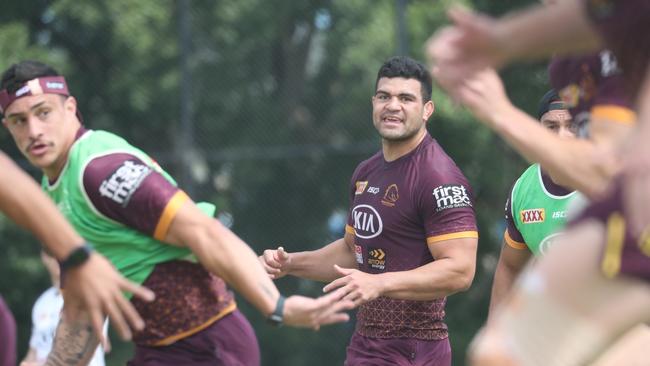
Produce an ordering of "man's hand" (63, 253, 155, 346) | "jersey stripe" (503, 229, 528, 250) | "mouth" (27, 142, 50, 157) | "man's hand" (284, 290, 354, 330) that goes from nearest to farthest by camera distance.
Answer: "man's hand" (63, 253, 155, 346) < "man's hand" (284, 290, 354, 330) < "mouth" (27, 142, 50, 157) < "jersey stripe" (503, 229, 528, 250)

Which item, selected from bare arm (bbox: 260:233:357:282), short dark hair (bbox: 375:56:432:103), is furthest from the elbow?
short dark hair (bbox: 375:56:432:103)

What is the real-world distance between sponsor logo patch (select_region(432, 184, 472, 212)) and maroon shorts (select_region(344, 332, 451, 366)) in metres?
0.74

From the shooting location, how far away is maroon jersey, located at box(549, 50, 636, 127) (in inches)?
159

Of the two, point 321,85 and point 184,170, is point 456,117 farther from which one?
point 184,170

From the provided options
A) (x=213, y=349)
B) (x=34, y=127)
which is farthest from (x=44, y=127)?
(x=213, y=349)

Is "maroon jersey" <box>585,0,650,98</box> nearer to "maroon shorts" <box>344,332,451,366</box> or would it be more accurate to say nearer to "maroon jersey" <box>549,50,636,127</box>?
"maroon jersey" <box>549,50,636,127</box>

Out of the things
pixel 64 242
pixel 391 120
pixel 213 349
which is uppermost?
pixel 391 120

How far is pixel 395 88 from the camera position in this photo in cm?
718

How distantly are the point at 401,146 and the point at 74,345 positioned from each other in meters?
2.40

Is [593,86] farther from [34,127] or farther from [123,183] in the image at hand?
[34,127]

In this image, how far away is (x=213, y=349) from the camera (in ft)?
17.0

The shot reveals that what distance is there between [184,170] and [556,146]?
9.50m

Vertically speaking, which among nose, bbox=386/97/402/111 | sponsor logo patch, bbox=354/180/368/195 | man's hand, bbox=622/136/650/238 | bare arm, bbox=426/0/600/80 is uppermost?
bare arm, bbox=426/0/600/80

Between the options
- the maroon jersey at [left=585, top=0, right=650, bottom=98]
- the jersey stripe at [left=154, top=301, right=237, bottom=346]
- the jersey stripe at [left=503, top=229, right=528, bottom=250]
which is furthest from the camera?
the jersey stripe at [left=503, top=229, right=528, bottom=250]
